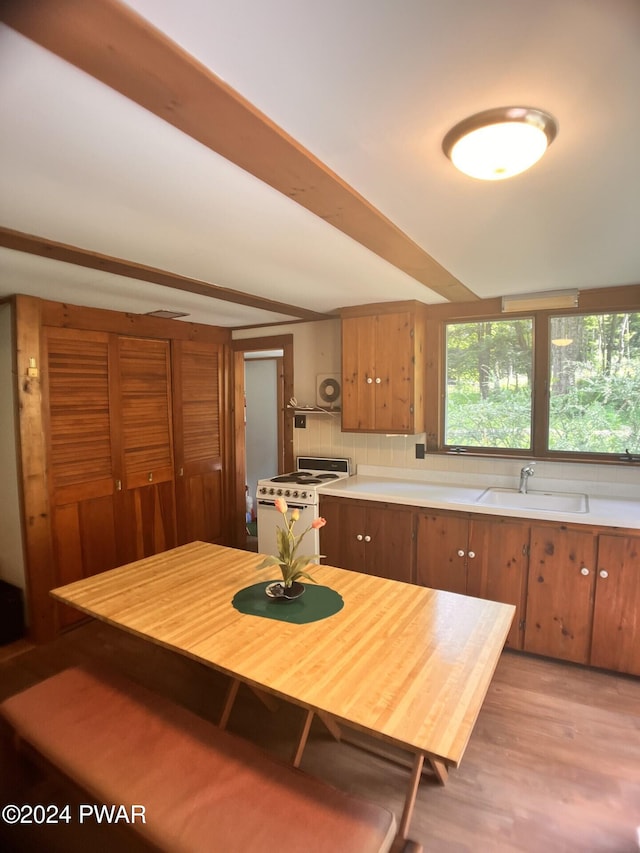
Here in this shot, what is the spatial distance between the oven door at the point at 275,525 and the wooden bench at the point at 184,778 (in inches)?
67.6

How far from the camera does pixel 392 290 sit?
298 cm

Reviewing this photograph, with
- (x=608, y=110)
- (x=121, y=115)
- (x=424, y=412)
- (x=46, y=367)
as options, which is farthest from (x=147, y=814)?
(x=424, y=412)

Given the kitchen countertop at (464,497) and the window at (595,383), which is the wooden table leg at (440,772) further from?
the window at (595,383)

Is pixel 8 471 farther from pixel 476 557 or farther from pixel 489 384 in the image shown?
pixel 489 384

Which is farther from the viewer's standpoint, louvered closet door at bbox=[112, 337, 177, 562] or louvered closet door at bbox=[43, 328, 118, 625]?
louvered closet door at bbox=[112, 337, 177, 562]

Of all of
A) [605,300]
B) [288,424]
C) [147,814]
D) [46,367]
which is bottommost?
[147,814]

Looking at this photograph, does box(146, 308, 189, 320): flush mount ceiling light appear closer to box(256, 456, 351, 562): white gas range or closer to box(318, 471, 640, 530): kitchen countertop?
box(256, 456, 351, 562): white gas range

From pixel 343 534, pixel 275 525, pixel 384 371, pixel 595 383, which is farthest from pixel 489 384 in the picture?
pixel 275 525

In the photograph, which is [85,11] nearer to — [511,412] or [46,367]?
[46,367]

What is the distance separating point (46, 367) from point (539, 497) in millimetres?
3402

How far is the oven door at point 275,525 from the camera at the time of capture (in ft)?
11.3

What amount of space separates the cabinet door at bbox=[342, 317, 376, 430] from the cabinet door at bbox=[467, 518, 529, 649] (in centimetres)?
113

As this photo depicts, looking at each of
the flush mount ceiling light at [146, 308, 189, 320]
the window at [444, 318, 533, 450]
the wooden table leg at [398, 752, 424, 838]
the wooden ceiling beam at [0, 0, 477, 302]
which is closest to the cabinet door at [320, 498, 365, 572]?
the window at [444, 318, 533, 450]

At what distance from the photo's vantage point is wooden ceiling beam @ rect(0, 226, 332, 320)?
73.2 inches
